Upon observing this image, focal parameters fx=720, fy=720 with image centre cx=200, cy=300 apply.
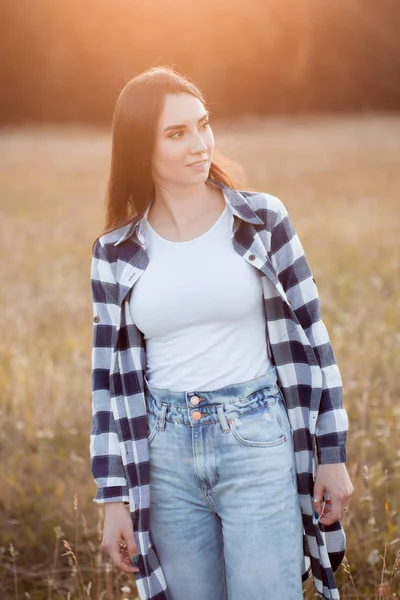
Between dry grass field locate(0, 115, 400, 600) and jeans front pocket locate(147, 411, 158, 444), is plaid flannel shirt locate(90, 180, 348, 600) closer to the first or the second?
jeans front pocket locate(147, 411, 158, 444)

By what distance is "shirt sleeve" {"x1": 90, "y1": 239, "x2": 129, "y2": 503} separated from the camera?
92.7 inches

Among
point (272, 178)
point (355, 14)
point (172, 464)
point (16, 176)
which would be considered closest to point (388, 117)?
point (355, 14)

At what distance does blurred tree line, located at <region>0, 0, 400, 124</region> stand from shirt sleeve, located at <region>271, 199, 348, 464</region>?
1987cm

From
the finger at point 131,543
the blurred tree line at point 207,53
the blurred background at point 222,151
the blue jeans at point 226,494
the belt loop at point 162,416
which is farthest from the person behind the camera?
the blurred tree line at point 207,53

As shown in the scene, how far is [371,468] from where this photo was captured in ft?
12.1

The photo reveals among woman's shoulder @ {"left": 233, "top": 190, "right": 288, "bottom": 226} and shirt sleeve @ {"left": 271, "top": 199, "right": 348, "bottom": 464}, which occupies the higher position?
woman's shoulder @ {"left": 233, "top": 190, "right": 288, "bottom": 226}

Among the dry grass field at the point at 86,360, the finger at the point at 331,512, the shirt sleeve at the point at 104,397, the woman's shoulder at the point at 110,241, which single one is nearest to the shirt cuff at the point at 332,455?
the finger at the point at 331,512

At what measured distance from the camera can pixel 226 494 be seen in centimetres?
215

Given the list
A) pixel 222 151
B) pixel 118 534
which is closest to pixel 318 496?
pixel 118 534

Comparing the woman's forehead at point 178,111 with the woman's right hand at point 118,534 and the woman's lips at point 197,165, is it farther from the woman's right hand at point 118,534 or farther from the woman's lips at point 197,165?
the woman's right hand at point 118,534

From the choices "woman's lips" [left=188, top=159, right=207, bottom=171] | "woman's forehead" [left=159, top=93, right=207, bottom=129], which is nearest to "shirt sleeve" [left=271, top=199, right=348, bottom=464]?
"woman's lips" [left=188, top=159, right=207, bottom=171]

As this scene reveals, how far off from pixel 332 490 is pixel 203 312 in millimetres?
688

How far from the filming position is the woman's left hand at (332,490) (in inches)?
87.9

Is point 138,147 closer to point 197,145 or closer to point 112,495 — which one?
point 197,145
